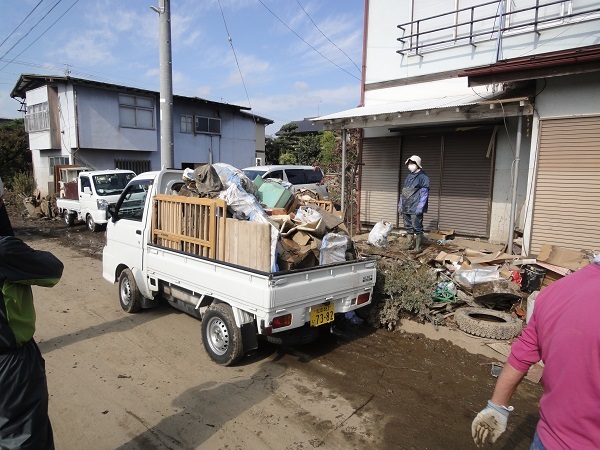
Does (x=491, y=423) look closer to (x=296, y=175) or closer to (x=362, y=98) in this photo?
(x=362, y=98)

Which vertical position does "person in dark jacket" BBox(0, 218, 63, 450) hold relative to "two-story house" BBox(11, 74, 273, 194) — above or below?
below

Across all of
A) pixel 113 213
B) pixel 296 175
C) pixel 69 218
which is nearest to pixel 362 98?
pixel 296 175

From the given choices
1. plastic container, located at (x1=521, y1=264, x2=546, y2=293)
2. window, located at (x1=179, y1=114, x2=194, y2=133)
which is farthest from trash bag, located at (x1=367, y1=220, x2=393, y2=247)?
window, located at (x1=179, y1=114, x2=194, y2=133)

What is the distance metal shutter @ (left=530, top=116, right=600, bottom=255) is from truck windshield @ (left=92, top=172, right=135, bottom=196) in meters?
12.2

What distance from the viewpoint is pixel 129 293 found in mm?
5629

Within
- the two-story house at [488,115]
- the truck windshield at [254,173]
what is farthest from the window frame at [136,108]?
the two-story house at [488,115]

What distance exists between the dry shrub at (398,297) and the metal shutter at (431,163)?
4153 millimetres

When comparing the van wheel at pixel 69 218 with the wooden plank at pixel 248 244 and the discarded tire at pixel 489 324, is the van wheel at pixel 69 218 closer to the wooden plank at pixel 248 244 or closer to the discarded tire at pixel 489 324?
the wooden plank at pixel 248 244

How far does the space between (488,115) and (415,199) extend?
75.6 inches

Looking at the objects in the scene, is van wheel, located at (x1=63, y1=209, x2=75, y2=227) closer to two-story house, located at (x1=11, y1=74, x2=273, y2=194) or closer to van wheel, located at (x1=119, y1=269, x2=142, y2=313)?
two-story house, located at (x1=11, y1=74, x2=273, y2=194)

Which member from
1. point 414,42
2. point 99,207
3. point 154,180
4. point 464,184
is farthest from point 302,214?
point 99,207

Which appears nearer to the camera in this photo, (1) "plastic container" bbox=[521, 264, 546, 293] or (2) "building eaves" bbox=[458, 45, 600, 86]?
(1) "plastic container" bbox=[521, 264, 546, 293]

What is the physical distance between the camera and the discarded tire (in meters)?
4.44

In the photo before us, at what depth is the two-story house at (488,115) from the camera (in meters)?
6.36
